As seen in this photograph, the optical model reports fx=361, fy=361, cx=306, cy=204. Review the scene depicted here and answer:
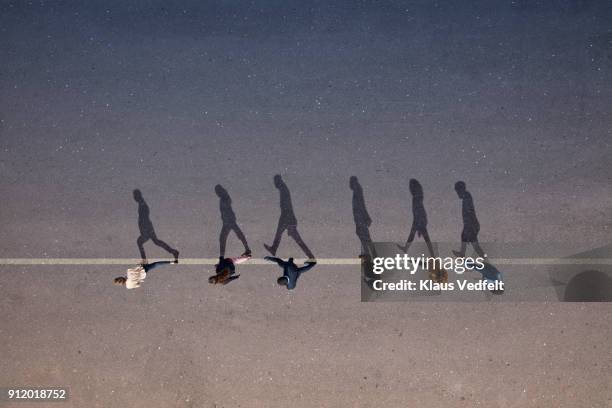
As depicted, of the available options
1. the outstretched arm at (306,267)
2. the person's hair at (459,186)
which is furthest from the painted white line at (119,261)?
the person's hair at (459,186)

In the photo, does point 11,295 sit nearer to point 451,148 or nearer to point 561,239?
point 451,148

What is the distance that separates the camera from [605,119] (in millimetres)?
5938

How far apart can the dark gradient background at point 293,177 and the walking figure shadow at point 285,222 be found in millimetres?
122

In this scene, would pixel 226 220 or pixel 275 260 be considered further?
pixel 226 220

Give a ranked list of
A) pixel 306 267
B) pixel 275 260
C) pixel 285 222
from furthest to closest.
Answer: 1. pixel 285 222
2. pixel 306 267
3. pixel 275 260

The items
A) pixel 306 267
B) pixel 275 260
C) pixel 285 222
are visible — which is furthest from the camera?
pixel 285 222

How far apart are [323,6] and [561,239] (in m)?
5.53

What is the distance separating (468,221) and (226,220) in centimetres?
405

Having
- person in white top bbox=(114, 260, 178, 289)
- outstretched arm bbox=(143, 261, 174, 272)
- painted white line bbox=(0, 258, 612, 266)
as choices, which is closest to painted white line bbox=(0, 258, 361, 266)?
painted white line bbox=(0, 258, 612, 266)

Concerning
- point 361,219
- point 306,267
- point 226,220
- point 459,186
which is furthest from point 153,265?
point 459,186

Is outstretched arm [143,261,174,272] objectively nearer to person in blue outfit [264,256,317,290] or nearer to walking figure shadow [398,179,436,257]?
person in blue outfit [264,256,317,290]

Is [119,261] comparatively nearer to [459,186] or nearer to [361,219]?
[361,219]

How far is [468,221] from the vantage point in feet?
19.7

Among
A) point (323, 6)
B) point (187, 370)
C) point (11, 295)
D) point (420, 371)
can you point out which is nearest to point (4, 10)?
point (11, 295)
